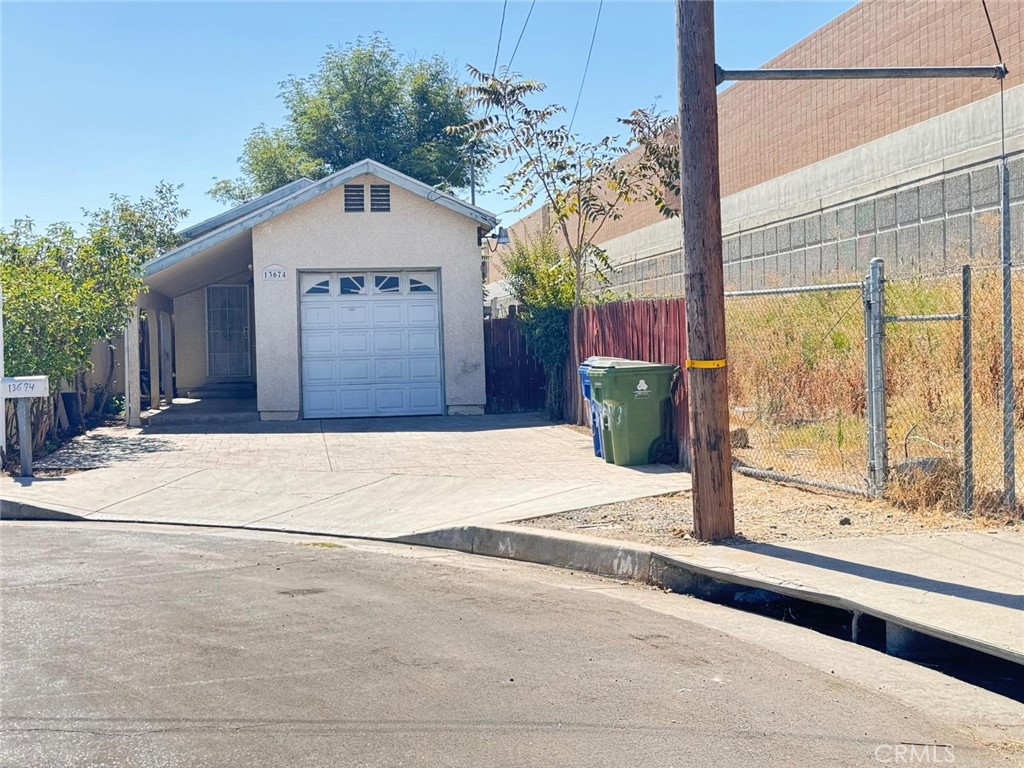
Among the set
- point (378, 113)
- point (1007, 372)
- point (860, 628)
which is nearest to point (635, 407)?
point (1007, 372)

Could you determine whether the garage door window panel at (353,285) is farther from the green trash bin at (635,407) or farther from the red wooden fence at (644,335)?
the green trash bin at (635,407)

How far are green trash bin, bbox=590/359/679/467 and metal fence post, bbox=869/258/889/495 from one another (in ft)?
10.1

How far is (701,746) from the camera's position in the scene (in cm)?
471

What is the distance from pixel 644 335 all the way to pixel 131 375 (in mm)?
9376

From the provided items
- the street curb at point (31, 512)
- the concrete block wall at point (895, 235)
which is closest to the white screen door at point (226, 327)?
the concrete block wall at point (895, 235)

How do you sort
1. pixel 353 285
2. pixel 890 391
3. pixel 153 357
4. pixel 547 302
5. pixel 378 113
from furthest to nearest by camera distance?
pixel 378 113, pixel 153 357, pixel 353 285, pixel 547 302, pixel 890 391

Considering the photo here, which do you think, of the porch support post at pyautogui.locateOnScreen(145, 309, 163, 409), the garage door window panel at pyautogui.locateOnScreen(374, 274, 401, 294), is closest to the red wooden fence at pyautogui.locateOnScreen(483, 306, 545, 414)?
the garage door window panel at pyautogui.locateOnScreen(374, 274, 401, 294)

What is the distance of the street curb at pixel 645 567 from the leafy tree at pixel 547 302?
27.7 feet

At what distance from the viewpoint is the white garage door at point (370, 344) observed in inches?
768

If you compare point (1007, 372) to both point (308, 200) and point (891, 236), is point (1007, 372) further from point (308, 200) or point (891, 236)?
point (308, 200)

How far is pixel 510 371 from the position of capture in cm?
2022

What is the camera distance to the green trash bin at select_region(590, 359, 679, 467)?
40.6ft

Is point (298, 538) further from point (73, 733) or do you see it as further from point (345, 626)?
point (73, 733)

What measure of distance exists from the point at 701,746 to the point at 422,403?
1537 centimetres
